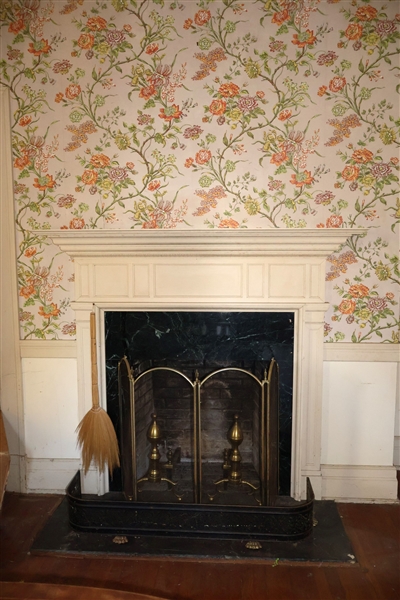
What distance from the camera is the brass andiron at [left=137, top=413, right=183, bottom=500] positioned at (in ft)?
8.16

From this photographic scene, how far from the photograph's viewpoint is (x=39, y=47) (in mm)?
2377

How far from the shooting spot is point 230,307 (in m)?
2.39

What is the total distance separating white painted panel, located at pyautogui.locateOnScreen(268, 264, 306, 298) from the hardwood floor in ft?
3.93

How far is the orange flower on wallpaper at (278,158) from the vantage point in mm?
2361

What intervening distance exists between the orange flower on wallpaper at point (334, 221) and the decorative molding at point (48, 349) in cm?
145

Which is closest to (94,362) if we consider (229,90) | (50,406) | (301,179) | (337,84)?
(50,406)

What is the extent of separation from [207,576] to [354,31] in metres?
2.57

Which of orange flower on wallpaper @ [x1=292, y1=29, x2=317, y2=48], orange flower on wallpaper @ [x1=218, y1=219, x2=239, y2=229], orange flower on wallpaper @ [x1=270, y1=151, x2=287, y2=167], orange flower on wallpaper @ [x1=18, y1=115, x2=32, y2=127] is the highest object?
orange flower on wallpaper @ [x1=292, y1=29, x2=317, y2=48]

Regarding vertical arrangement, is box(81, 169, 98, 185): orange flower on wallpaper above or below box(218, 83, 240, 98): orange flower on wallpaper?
below

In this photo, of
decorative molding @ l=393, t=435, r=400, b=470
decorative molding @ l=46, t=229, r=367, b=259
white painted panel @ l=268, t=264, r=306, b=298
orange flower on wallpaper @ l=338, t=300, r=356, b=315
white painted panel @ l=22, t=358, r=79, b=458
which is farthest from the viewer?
decorative molding @ l=393, t=435, r=400, b=470

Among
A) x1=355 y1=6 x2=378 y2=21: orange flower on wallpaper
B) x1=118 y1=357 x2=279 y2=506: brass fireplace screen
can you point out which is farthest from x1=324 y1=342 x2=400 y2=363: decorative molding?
x1=355 y1=6 x2=378 y2=21: orange flower on wallpaper

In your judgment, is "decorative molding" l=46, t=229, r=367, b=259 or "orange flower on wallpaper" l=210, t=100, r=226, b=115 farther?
"orange flower on wallpaper" l=210, t=100, r=226, b=115

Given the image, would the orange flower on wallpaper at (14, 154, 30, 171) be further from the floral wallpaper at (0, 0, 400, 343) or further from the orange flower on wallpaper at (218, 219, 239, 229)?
the orange flower on wallpaper at (218, 219, 239, 229)

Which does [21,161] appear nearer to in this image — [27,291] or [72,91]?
[72,91]
